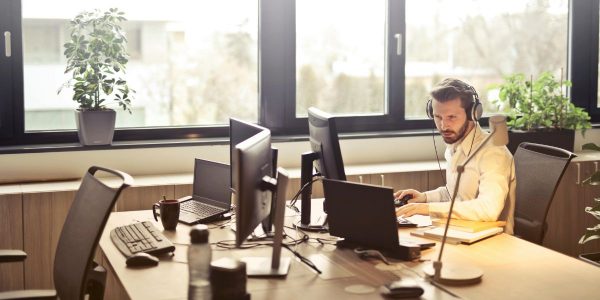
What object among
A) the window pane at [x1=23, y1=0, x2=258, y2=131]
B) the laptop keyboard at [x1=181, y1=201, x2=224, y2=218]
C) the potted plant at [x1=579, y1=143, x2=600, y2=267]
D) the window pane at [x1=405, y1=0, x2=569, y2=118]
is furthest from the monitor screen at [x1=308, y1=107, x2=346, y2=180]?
the window pane at [x1=405, y1=0, x2=569, y2=118]

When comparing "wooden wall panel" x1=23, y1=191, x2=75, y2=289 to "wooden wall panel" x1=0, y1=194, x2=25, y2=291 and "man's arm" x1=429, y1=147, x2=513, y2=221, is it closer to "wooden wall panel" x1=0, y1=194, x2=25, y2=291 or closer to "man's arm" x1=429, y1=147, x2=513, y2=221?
"wooden wall panel" x1=0, y1=194, x2=25, y2=291

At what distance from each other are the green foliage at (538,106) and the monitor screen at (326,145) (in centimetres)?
199

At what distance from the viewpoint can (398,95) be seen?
4.95 m

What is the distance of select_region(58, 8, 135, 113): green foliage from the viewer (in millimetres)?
4051

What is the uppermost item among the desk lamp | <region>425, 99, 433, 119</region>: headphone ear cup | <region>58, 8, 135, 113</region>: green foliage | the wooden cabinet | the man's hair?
<region>58, 8, 135, 113</region>: green foliage

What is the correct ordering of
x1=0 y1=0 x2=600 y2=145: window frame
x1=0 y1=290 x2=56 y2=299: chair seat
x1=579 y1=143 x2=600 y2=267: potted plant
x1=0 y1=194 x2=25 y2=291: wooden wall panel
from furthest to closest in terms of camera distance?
1. x1=0 y1=0 x2=600 y2=145: window frame
2. x1=579 y1=143 x2=600 y2=267: potted plant
3. x1=0 y1=194 x2=25 y2=291: wooden wall panel
4. x1=0 y1=290 x2=56 y2=299: chair seat

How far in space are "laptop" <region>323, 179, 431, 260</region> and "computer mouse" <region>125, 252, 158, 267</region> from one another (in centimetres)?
63

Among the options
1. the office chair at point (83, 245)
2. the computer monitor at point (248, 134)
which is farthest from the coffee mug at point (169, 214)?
the office chair at point (83, 245)

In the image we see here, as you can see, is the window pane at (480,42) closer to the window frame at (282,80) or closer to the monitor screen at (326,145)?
the window frame at (282,80)

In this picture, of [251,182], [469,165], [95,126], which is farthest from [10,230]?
[469,165]

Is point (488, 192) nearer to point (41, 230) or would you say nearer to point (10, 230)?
point (41, 230)

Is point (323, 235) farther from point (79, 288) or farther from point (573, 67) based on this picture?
point (573, 67)

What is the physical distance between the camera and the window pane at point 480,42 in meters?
4.97

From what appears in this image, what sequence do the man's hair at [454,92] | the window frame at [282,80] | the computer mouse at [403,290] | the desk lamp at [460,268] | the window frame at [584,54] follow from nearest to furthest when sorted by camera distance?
the computer mouse at [403,290] → the desk lamp at [460,268] → the man's hair at [454,92] → the window frame at [282,80] → the window frame at [584,54]
